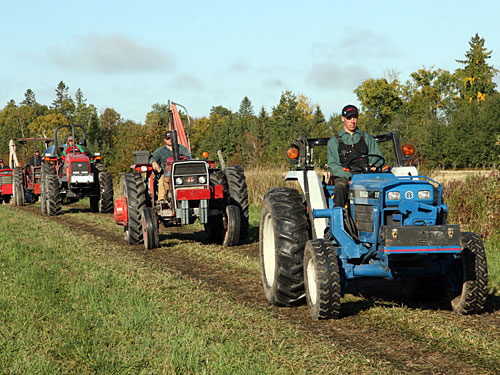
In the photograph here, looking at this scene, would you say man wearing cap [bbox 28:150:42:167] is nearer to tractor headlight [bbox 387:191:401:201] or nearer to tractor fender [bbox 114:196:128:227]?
tractor fender [bbox 114:196:128:227]

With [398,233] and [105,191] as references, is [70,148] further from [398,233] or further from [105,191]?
[398,233]

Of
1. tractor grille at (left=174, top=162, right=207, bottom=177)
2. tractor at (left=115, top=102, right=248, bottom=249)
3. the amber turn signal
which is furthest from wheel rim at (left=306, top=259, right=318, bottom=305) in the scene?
tractor grille at (left=174, top=162, right=207, bottom=177)

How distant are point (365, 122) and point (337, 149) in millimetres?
65520

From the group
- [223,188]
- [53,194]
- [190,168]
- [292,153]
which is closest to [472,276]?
[292,153]

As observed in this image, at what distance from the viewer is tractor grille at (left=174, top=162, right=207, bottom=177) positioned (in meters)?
10.2

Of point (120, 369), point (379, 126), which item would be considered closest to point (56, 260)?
point (120, 369)

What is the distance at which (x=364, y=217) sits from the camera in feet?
18.3

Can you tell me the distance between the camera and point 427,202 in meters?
5.27

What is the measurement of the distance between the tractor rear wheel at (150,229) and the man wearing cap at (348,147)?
450 cm

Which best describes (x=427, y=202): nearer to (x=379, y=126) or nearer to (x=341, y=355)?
(x=341, y=355)

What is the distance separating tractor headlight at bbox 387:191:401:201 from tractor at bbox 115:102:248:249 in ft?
17.0

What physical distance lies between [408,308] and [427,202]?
1153 millimetres

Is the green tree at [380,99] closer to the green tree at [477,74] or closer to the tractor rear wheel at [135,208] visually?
the green tree at [477,74]

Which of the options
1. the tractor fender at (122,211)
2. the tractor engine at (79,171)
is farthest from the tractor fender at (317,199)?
the tractor engine at (79,171)
